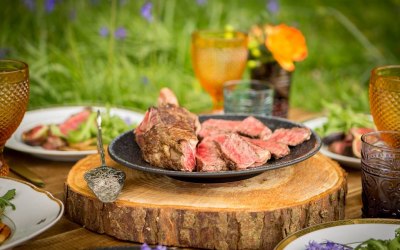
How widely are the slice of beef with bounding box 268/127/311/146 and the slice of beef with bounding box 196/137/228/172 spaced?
23 cm

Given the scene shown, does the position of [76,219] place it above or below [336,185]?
below

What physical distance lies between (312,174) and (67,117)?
3.75 feet

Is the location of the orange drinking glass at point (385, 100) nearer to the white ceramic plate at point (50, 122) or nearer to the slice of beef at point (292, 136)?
the slice of beef at point (292, 136)

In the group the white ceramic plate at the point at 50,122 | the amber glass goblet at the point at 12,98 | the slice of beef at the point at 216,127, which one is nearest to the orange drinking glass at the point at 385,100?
the slice of beef at the point at 216,127

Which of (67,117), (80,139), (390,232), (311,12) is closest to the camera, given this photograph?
(390,232)

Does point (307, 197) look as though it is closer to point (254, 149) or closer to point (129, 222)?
point (254, 149)

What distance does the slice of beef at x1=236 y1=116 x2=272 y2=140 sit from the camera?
1910mm

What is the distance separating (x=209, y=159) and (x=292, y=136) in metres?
0.32

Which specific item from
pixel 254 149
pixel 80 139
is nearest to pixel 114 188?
pixel 254 149

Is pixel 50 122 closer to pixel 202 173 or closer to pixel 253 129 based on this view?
pixel 253 129

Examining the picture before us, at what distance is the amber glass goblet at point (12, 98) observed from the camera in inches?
71.7

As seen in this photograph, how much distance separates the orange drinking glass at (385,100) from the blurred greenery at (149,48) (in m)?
1.18

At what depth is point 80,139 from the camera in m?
2.24

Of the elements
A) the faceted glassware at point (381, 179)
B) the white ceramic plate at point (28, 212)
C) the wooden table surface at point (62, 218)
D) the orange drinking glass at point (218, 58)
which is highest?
the orange drinking glass at point (218, 58)
